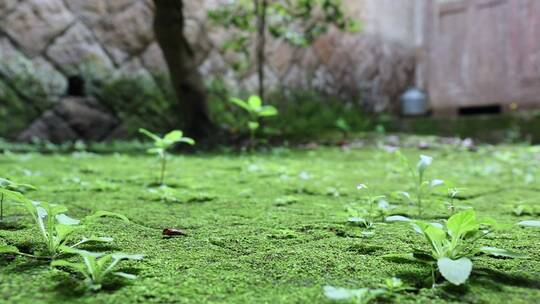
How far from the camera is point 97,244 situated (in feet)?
2.76

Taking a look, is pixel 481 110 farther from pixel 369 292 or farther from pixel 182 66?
pixel 369 292

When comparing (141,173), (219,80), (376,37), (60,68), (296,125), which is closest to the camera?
(141,173)

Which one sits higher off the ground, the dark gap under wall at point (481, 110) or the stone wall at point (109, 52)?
the stone wall at point (109, 52)

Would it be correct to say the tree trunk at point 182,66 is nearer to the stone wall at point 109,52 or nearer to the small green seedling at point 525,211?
the stone wall at point 109,52

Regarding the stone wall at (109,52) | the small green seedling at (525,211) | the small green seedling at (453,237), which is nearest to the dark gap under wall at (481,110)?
the stone wall at (109,52)

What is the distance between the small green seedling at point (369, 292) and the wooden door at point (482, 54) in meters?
6.76

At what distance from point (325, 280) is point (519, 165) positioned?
2681mm

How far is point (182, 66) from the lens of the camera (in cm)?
378

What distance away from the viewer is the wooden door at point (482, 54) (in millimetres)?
6477

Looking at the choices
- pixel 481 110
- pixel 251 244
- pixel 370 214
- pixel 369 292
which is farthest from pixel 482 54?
pixel 369 292

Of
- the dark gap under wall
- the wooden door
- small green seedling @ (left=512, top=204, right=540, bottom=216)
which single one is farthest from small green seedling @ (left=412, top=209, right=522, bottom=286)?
the dark gap under wall

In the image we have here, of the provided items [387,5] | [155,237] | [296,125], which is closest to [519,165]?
[155,237]

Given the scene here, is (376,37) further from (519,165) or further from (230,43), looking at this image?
(519,165)

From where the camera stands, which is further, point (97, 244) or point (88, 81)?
point (88, 81)
